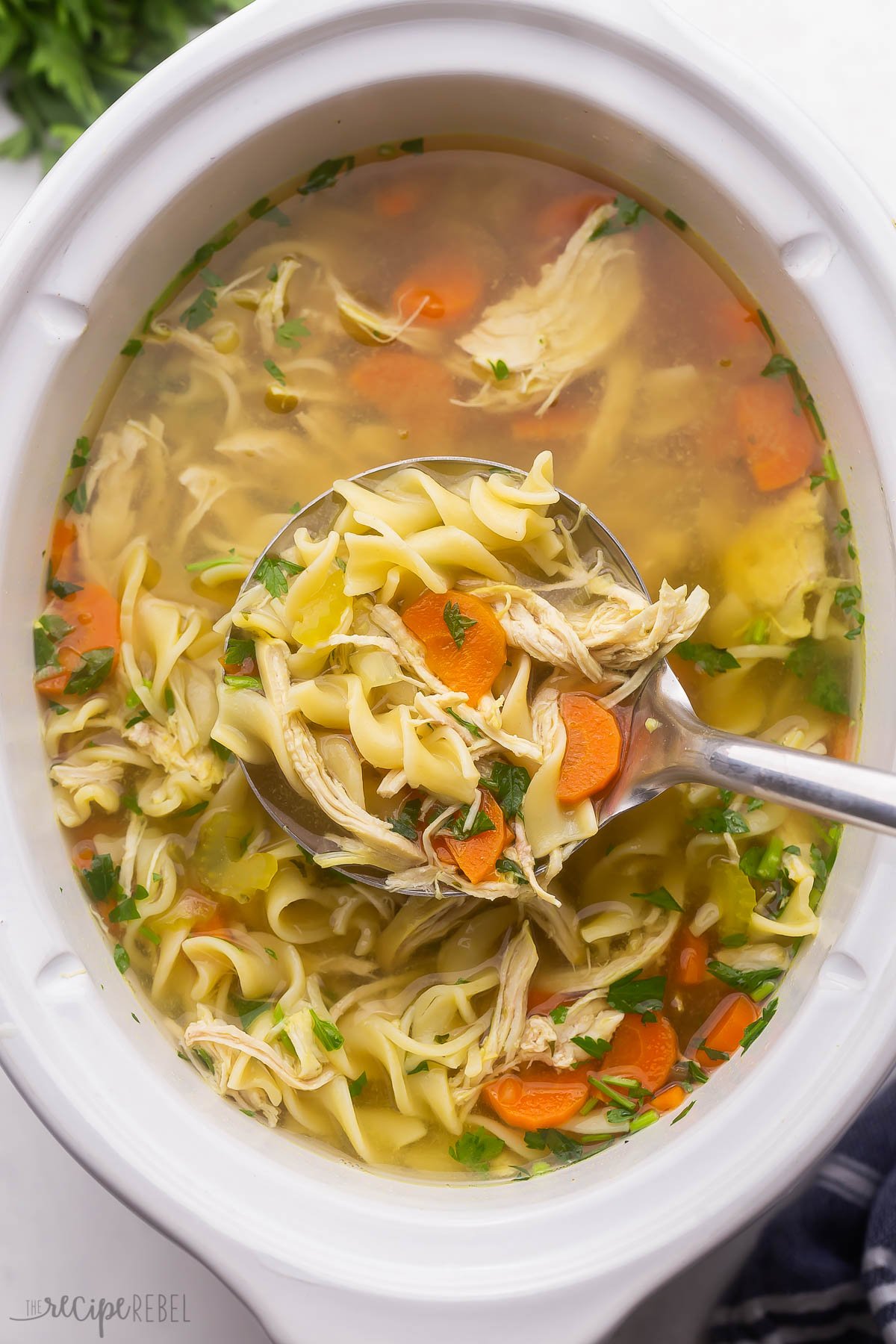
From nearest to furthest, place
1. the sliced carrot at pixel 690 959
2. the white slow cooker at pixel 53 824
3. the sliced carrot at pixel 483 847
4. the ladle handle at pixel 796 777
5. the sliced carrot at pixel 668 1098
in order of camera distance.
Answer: the ladle handle at pixel 796 777
the white slow cooker at pixel 53 824
the sliced carrot at pixel 483 847
the sliced carrot at pixel 668 1098
the sliced carrot at pixel 690 959

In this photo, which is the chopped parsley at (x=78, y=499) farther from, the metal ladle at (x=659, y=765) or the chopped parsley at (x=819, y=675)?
the chopped parsley at (x=819, y=675)

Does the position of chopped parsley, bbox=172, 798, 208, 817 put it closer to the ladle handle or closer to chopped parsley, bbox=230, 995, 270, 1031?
chopped parsley, bbox=230, 995, 270, 1031

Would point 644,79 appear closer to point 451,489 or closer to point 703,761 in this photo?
point 451,489

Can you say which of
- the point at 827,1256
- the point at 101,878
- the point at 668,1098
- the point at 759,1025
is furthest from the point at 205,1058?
the point at 827,1256

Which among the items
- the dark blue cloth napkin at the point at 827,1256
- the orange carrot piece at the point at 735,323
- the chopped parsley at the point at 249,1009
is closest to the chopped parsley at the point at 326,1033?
the chopped parsley at the point at 249,1009

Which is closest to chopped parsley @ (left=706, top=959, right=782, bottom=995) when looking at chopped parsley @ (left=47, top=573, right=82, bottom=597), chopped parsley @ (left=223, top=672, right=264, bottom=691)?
chopped parsley @ (left=223, top=672, right=264, bottom=691)

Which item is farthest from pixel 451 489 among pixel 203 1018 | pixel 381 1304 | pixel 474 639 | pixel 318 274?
pixel 381 1304

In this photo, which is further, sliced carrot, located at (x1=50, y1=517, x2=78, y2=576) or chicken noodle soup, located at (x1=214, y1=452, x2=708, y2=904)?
sliced carrot, located at (x1=50, y1=517, x2=78, y2=576)

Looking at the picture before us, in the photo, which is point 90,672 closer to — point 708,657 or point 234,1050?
point 234,1050
